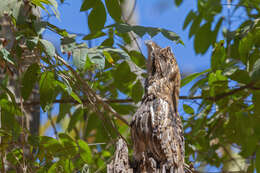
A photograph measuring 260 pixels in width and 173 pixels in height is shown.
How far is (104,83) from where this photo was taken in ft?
5.80

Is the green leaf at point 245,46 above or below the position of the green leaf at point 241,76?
above

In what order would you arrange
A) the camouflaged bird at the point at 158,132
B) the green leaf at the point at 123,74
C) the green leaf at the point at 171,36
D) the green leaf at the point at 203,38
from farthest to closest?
the green leaf at the point at 203,38
the green leaf at the point at 123,74
the green leaf at the point at 171,36
the camouflaged bird at the point at 158,132

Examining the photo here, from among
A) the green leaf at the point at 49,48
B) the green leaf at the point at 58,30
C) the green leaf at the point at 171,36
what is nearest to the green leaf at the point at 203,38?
the green leaf at the point at 171,36

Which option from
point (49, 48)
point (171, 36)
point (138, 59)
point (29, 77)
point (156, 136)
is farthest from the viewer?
point (138, 59)

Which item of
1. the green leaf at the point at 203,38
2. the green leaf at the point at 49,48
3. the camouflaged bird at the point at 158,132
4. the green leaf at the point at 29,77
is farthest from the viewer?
the green leaf at the point at 203,38

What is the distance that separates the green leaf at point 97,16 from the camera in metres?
1.21

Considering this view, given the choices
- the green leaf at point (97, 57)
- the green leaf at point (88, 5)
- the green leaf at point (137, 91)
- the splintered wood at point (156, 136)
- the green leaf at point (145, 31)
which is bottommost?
the splintered wood at point (156, 136)

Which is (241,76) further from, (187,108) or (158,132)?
(158,132)

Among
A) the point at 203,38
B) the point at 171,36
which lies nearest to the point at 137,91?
the point at 171,36

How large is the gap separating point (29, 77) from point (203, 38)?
967 mm

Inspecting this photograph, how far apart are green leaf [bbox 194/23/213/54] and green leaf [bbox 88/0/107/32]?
75 centimetres

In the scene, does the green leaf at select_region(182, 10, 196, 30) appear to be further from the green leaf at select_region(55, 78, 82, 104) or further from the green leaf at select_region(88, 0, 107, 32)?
the green leaf at select_region(55, 78, 82, 104)

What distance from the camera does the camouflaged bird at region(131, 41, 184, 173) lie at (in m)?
0.74

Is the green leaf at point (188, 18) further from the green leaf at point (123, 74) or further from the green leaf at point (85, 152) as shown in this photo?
the green leaf at point (85, 152)
